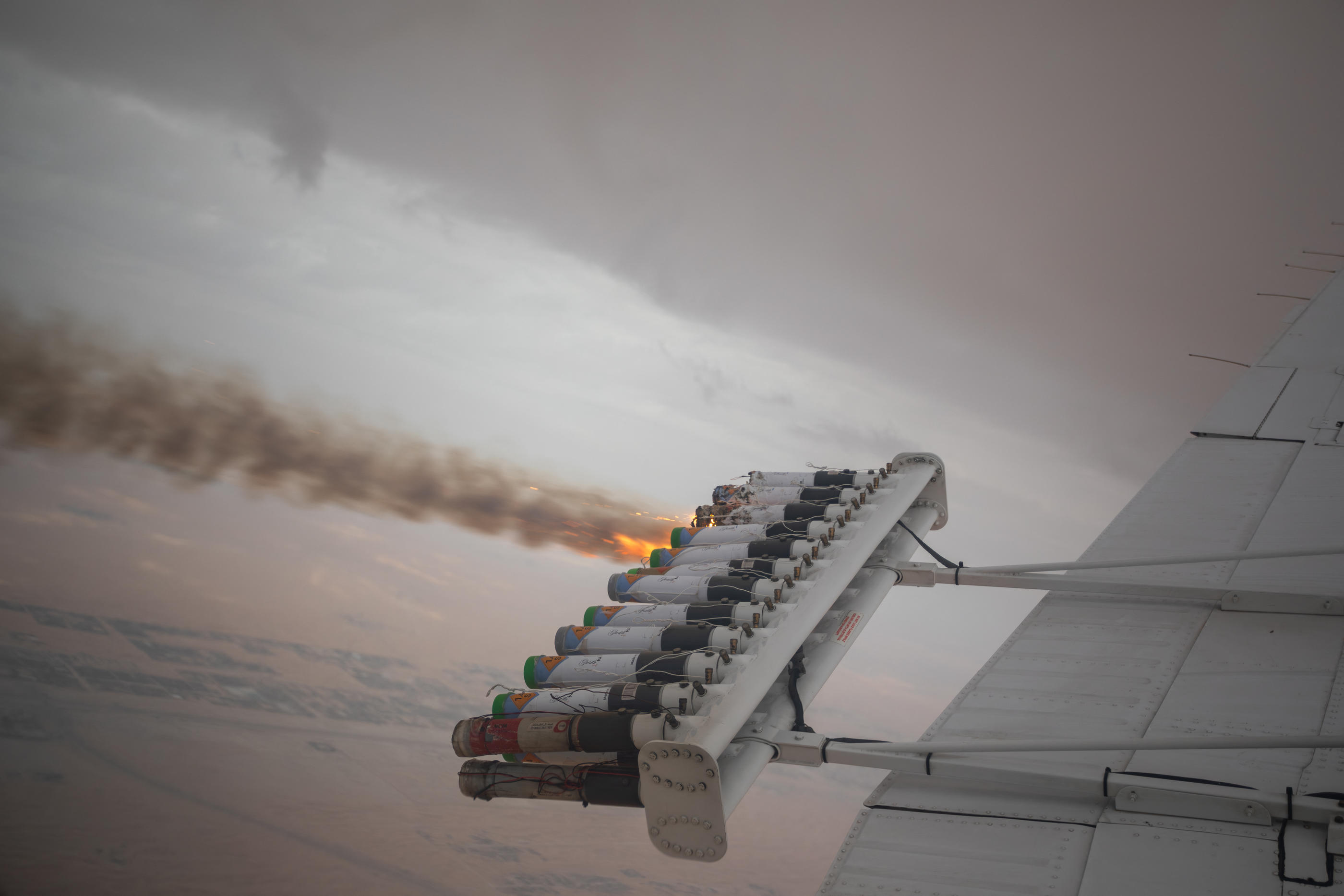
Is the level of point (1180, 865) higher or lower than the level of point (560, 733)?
higher

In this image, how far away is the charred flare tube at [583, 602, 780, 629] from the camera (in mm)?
9836

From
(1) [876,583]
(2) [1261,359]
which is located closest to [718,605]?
(1) [876,583]

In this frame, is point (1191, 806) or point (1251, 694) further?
point (1251, 694)

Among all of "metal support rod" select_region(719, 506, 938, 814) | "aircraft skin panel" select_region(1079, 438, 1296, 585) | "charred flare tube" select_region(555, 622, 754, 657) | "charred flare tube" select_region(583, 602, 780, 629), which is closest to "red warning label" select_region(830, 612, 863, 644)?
"metal support rod" select_region(719, 506, 938, 814)

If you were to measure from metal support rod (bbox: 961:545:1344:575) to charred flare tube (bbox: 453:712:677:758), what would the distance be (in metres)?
5.81

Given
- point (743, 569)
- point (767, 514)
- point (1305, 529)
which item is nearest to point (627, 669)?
point (743, 569)

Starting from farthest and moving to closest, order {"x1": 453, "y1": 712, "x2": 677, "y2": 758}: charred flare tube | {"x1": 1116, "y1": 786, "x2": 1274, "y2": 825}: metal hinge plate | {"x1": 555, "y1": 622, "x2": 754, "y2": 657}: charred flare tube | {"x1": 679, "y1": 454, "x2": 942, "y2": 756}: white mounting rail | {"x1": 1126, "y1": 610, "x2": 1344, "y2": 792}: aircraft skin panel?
{"x1": 555, "y1": 622, "x2": 754, "y2": 657}: charred flare tube, {"x1": 453, "y1": 712, "x2": 677, "y2": 758}: charred flare tube, {"x1": 679, "y1": 454, "x2": 942, "y2": 756}: white mounting rail, {"x1": 1126, "y1": 610, "x2": 1344, "y2": 792}: aircraft skin panel, {"x1": 1116, "y1": 786, "x2": 1274, "y2": 825}: metal hinge plate

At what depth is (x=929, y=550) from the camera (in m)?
11.9

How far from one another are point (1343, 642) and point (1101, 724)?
3.02 metres

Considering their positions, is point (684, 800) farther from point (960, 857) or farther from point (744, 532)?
point (744, 532)

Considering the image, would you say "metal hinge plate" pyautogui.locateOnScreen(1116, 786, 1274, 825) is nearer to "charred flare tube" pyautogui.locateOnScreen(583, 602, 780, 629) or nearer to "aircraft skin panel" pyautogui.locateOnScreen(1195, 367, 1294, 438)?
"charred flare tube" pyautogui.locateOnScreen(583, 602, 780, 629)

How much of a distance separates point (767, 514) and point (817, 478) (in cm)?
142

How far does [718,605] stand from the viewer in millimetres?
10203

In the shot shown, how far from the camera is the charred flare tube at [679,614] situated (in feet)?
32.3
